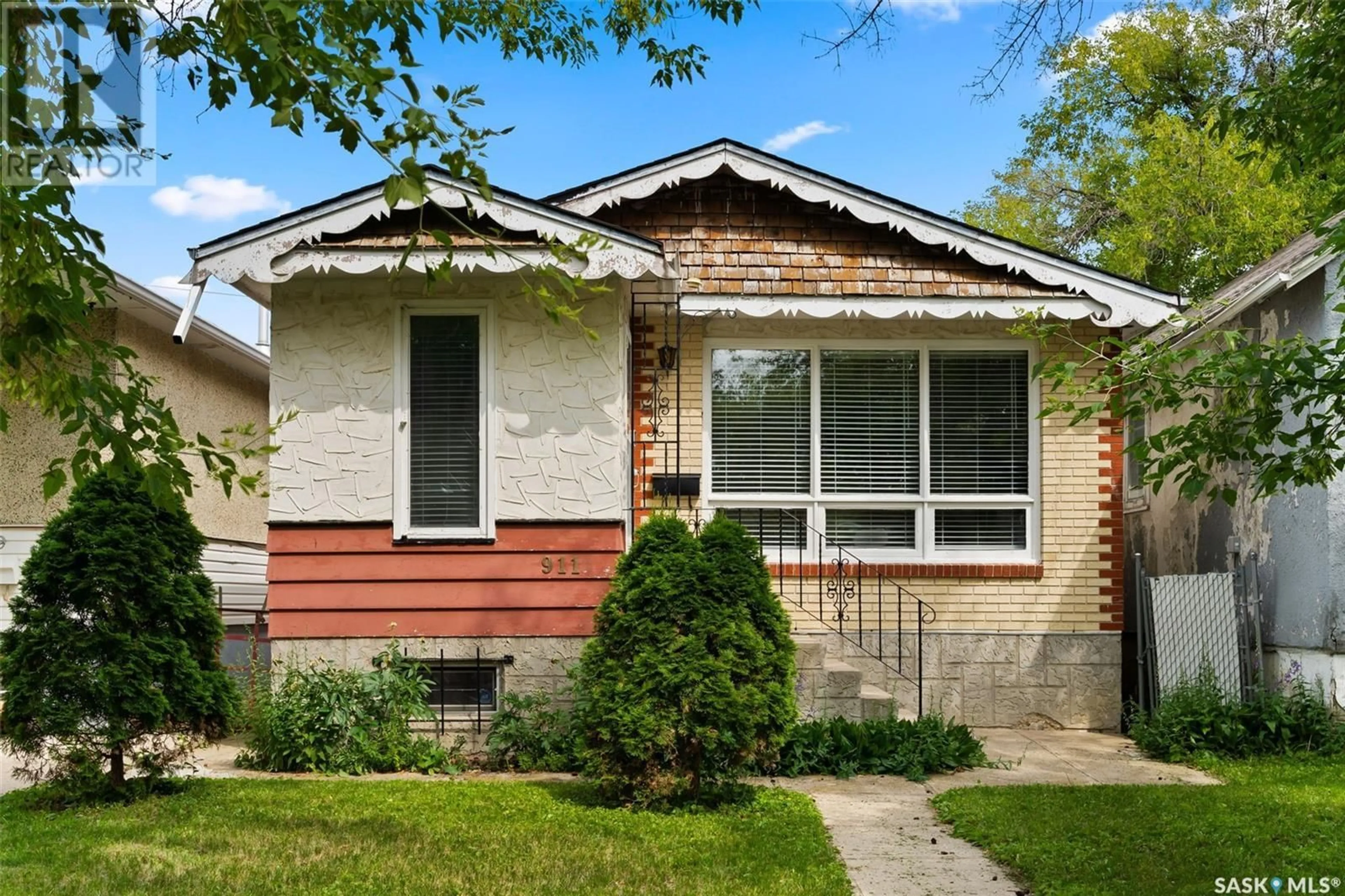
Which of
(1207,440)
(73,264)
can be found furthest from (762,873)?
(73,264)

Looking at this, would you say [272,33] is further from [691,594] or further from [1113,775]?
[1113,775]

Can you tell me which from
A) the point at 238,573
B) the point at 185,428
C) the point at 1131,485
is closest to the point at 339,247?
the point at 185,428

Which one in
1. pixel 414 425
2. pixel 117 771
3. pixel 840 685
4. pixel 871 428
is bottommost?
pixel 117 771

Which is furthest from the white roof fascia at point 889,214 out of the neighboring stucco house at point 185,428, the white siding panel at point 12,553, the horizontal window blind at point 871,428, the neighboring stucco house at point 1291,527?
the white siding panel at point 12,553

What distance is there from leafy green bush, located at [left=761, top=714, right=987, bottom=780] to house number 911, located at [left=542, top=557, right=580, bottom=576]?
86.0 inches

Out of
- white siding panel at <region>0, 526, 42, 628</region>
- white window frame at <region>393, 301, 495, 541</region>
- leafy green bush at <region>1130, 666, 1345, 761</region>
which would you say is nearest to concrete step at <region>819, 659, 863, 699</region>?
leafy green bush at <region>1130, 666, 1345, 761</region>

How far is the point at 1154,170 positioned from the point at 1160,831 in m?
17.6

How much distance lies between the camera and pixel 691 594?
317 inches

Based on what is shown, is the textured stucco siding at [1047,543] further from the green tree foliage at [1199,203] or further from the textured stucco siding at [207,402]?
the textured stucco siding at [207,402]

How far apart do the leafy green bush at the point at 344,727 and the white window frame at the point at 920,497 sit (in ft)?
11.8

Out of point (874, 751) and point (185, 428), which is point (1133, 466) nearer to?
point (874, 751)

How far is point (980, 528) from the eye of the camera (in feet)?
39.5

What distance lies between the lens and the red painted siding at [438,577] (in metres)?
10.2

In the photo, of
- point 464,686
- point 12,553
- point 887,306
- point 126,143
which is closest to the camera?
point 126,143
